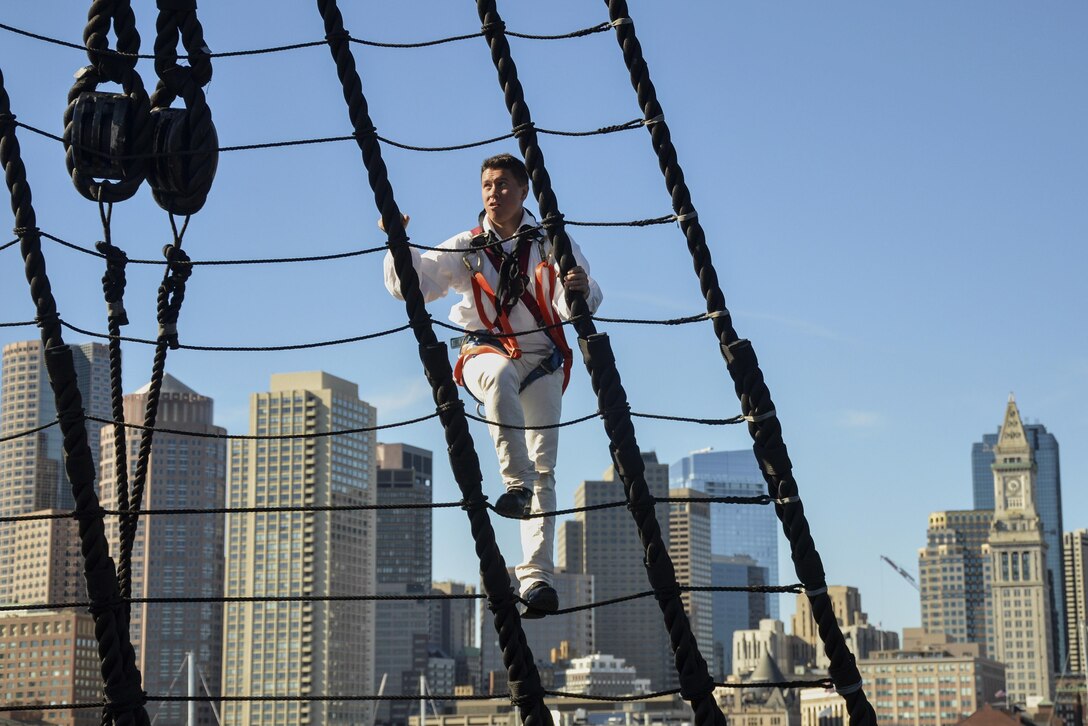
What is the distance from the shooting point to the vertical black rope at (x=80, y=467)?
7.18 m

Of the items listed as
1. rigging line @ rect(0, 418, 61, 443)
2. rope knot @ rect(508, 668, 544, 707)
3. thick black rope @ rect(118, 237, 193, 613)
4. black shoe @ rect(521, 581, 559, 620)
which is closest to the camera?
rope knot @ rect(508, 668, 544, 707)

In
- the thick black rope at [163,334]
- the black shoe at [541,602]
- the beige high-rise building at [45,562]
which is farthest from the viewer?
the beige high-rise building at [45,562]

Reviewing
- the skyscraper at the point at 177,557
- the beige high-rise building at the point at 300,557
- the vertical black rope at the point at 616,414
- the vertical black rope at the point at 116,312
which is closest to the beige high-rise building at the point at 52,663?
the skyscraper at the point at 177,557

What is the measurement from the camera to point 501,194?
8.09 m

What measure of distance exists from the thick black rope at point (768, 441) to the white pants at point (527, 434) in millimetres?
1112

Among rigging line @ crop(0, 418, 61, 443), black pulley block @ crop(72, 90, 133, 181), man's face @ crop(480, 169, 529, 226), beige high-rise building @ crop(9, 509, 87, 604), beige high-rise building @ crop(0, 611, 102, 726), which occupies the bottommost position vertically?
beige high-rise building @ crop(0, 611, 102, 726)

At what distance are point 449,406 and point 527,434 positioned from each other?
1.00 m

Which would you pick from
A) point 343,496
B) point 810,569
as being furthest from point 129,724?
point 343,496

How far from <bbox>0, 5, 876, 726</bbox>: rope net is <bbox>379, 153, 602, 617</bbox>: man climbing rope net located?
0.35m

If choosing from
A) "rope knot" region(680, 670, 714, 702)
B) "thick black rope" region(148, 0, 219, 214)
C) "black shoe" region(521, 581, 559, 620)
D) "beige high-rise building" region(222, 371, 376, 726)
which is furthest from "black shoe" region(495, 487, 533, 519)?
"beige high-rise building" region(222, 371, 376, 726)

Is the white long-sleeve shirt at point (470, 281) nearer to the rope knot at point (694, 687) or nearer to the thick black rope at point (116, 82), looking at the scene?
the thick black rope at point (116, 82)

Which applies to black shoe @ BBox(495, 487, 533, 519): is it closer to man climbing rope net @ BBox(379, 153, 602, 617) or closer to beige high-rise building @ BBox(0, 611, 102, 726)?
man climbing rope net @ BBox(379, 153, 602, 617)

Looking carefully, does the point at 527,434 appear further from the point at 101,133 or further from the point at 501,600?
the point at 101,133

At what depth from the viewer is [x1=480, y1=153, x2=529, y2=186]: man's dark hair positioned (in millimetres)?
8086
